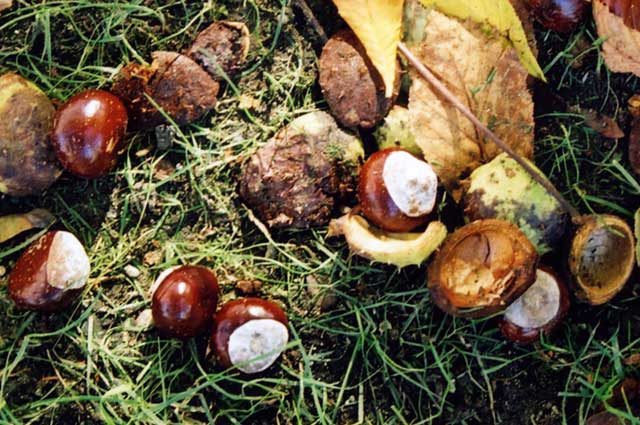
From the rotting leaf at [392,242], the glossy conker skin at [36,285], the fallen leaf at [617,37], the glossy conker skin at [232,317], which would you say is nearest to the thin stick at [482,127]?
the rotting leaf at [392,242]

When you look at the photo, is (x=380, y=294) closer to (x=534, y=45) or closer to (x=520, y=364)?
(x=520, y=364)

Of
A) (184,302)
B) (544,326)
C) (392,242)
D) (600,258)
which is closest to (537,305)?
(544,326)

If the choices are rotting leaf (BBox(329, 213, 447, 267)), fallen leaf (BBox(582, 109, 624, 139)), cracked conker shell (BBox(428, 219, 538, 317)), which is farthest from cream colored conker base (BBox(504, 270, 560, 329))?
fallen leaf (BBox(582, 109, 624, 139))

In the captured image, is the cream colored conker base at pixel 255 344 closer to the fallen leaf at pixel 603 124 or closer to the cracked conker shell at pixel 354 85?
the cracked conker shell at pixel 354 85

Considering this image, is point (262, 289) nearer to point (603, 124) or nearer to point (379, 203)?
point (379, 203)

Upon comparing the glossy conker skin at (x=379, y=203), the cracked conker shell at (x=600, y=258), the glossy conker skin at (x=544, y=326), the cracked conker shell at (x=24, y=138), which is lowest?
the glossy conker skin at (x=544, y=326)

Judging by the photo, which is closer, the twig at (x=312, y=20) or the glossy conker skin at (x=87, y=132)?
the glossy conker skin at (x=87, y=132)

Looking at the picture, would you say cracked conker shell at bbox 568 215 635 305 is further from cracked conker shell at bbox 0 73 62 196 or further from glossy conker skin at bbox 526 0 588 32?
cracked conker shell at bbox 0 73 62 196

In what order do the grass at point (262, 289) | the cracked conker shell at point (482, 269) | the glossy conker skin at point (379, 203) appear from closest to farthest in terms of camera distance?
1. the cracked conker shell at point (482, 269)
2. the glossy conker skin at point (379, 203)
3. the grass at point (262, 289)
